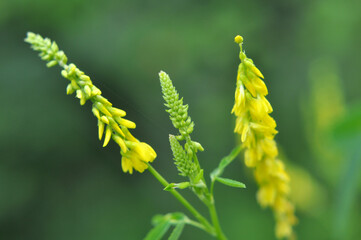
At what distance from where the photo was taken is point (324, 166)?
3.41 metres

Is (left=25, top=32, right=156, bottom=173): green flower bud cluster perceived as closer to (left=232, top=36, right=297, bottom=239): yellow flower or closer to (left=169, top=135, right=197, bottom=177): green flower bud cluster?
(left=169, top=135, right=197, bottom=177): green flower bud cluster

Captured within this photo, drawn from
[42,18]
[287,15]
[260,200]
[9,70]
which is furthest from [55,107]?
[260,200]

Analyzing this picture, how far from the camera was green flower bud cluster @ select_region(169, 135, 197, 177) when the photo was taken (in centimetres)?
124

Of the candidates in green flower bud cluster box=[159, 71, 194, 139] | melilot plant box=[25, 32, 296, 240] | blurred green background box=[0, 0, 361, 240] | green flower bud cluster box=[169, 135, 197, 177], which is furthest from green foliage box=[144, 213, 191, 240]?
blurred green background box=[0, 0, 361, 240]

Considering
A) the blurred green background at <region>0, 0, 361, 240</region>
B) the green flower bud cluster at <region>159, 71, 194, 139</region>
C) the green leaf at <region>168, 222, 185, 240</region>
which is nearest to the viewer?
the green flower bud cluster at <region>159, 71, 194, 139</region>

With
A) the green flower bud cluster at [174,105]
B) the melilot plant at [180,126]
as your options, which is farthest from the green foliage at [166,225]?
the green flower bud cluster at [174,105]

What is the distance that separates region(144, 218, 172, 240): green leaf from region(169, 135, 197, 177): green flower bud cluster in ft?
0.80

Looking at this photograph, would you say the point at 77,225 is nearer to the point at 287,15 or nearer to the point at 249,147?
the point at 287,15

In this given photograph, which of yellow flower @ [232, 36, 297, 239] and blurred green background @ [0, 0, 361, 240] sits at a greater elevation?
blurred green background @ [0, 0, 361, 240]

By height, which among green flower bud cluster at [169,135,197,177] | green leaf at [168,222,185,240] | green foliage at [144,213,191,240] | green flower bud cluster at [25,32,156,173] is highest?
green flower bud cluster at [25,32,156,173]

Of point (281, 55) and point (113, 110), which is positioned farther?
point (281, 55)

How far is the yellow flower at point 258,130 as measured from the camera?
1.22 m

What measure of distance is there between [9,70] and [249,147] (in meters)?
5.90

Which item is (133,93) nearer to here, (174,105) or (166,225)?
(166,225)
